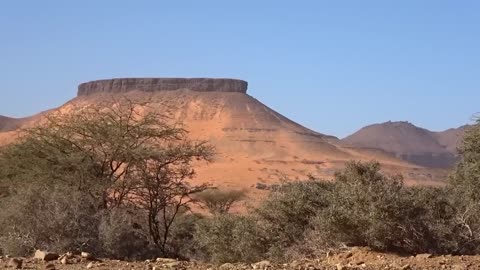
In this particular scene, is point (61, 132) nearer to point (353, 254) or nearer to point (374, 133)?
point (353, 254)

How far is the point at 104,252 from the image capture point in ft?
48.0

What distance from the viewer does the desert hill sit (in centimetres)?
7079

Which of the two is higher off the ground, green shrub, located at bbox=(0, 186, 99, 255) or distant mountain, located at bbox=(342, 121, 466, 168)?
distant mountain, located at bbox=(342, 121, 466, 168)

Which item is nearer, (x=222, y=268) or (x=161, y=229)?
(x=222, y=268)

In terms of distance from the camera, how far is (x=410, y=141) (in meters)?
140

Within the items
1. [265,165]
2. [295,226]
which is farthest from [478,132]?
[265,165]

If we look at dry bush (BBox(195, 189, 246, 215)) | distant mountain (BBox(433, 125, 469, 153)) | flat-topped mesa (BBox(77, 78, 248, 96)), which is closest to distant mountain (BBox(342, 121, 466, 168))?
distant mountain (BBox(433, 125, 469, 153))

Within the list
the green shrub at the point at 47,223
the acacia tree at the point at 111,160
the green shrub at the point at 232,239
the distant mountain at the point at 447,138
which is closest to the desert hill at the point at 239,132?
the acacia tree at the point at 111,160

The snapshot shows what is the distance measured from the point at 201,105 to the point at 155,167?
77268 millimetres

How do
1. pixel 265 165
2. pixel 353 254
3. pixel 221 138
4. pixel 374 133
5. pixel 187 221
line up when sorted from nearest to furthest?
pixel 353 254 < pixel 187 221 < pixel 265 165 < pixel 221 138 < pixel 374 133

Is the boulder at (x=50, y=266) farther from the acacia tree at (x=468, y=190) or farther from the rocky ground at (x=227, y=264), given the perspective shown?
the acacia tree at (x=468, y=190)

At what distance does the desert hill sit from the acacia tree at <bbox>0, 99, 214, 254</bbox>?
3816cm

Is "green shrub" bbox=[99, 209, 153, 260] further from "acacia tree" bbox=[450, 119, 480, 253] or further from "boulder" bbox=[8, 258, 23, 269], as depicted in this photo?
"acacia tree" bbox=[450, 119, 480, 253]

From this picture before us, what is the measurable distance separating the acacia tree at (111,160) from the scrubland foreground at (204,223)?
4cm
